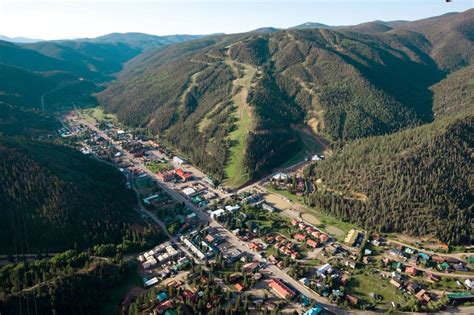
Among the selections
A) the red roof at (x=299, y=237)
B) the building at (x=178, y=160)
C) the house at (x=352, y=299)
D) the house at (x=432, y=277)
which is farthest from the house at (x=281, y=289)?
the building at (x=178, y=160)

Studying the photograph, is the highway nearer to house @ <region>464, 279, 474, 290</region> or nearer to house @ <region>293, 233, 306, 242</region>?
house @ <region>293, 233, 306, 242</region>

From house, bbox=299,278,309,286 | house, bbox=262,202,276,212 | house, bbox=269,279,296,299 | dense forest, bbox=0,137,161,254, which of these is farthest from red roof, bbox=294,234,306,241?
dense forest, bbox=0,137,161,254

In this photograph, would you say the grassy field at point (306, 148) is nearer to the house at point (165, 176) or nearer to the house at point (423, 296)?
the house at point (165, 176)

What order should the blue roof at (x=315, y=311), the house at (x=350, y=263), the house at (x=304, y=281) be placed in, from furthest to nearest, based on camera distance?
1. the house at (x=350, y=263)
2. the house at (x=304, y=281)
3. the blue roof at (x=315, y=311)

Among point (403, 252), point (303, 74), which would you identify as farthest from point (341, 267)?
point (303, 74)

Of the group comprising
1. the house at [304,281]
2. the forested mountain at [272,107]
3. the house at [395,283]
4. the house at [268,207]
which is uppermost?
the forested mountain at [272,107]

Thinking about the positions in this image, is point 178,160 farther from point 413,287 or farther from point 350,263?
point 413,287
